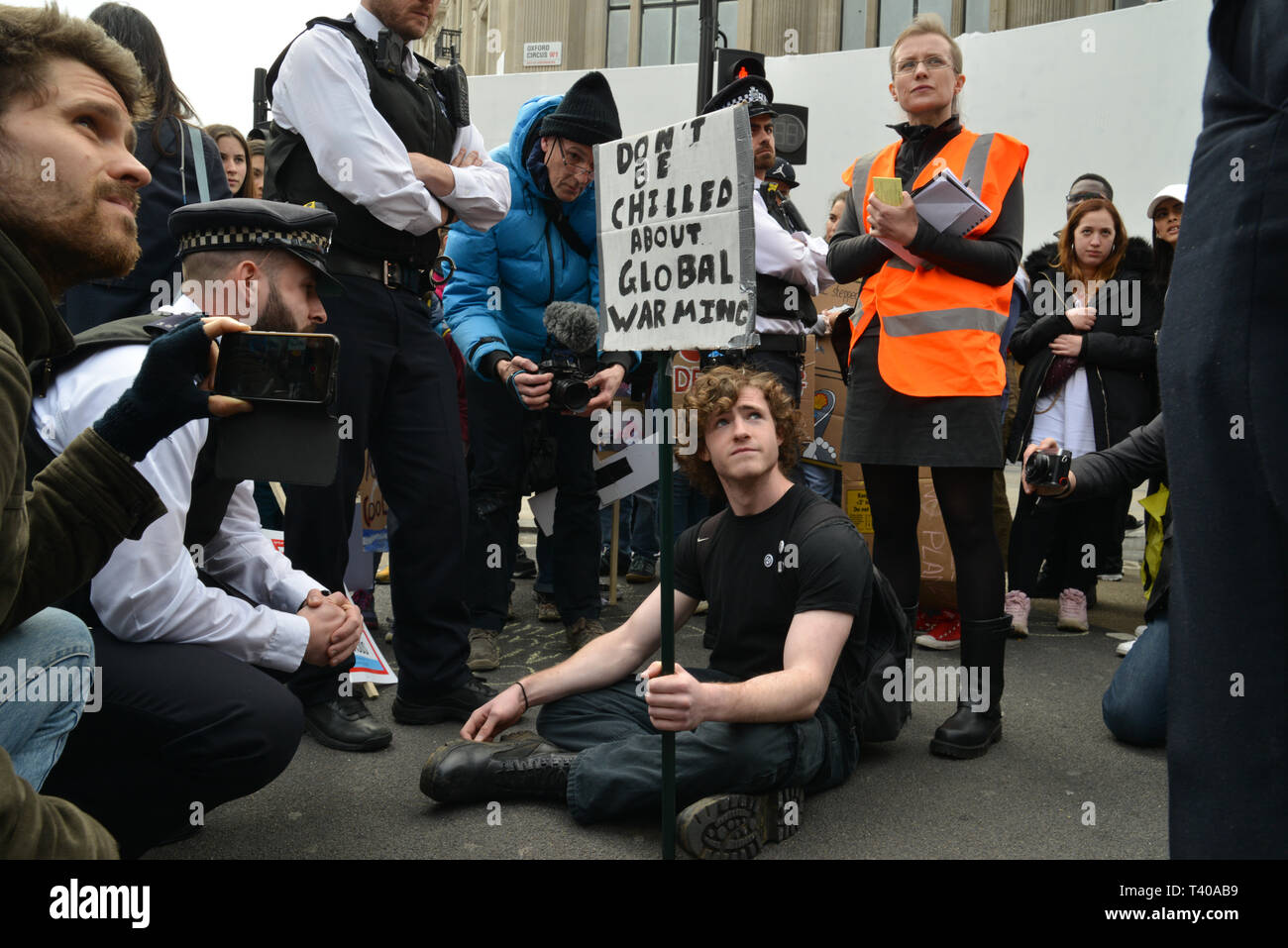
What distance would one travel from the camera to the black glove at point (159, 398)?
171cm

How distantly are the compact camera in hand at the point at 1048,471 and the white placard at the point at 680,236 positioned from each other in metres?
1.29

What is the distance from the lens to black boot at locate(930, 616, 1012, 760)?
10.6 ft

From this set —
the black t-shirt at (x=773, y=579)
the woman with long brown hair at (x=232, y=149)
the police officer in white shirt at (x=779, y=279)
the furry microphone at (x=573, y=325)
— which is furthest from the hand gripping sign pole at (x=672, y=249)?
the woman with long brown hair at (x=232, y=149)

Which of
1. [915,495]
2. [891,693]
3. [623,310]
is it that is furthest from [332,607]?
[915,495]

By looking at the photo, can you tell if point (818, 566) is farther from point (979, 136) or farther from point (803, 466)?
point (803, 466)

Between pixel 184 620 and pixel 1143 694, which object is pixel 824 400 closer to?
pixel 1143 694

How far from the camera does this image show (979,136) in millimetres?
3291

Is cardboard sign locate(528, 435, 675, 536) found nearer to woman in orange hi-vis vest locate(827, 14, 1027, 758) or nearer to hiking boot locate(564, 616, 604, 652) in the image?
hiking boot locate(564, 616, 604, 652)

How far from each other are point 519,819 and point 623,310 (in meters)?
1.31

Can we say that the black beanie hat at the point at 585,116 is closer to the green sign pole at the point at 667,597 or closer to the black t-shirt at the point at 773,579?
the black t-shirt at the point at 773,579

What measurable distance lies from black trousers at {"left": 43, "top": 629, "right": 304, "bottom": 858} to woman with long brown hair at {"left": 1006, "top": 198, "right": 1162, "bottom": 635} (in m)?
3.49

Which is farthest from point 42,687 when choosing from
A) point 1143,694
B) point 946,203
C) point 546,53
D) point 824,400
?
point 546,53

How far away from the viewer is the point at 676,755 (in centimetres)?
261

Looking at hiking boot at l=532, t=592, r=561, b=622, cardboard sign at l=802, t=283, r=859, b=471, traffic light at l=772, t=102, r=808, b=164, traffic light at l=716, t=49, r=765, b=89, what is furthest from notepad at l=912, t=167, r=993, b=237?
traffic light at l=772, t=102, r=808, b=164
